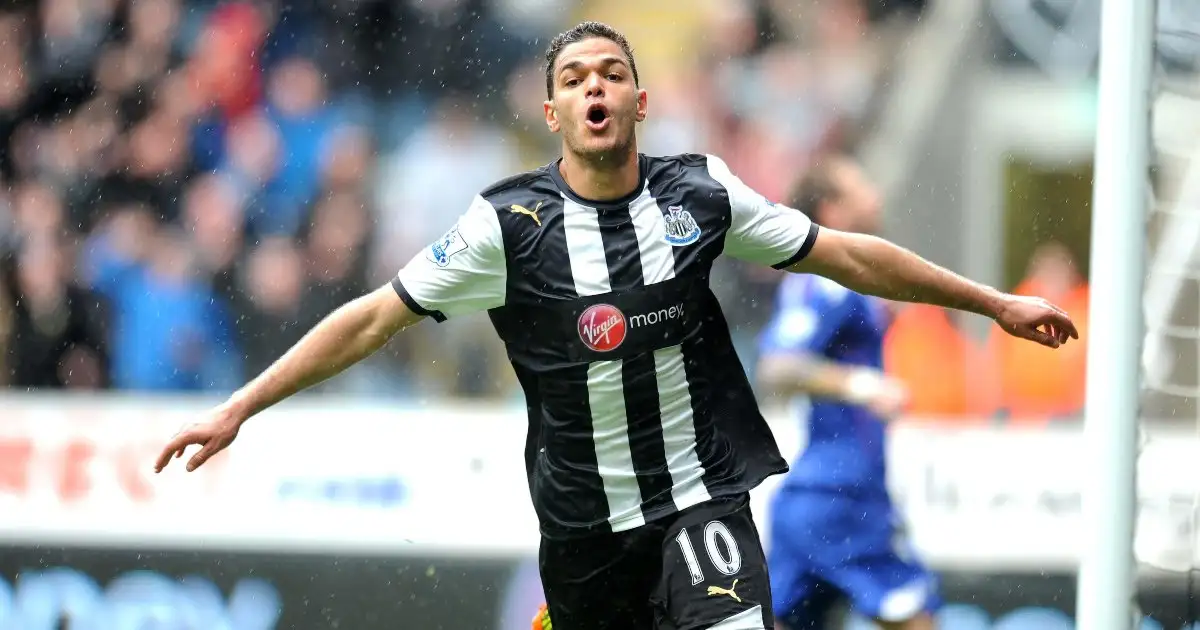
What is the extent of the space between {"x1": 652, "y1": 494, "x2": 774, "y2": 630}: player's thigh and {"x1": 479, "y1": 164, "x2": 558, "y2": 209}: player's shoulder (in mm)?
877

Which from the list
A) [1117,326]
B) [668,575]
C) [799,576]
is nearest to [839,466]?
[799,576]

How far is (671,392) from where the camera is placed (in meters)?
4.03

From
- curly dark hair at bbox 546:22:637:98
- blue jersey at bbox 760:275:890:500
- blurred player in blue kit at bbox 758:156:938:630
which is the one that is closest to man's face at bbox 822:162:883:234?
blurred player in blue kit at bbox 758:156:938:630

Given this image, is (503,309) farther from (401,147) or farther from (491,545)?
(401,147)

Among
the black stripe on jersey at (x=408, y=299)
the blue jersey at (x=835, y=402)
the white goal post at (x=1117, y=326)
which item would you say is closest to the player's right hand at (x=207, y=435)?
the black stripe on jersey at (x=408, y=299)

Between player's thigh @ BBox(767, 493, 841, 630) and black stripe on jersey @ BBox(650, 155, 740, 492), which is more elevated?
black stripe on jersey @ BBox(650, 155, 740, 492)

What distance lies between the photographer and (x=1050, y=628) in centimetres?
745

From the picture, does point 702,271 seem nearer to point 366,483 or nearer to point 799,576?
point 799,576

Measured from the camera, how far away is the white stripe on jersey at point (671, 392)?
157 inches

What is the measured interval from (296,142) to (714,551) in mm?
5210

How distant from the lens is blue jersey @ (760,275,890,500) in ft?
18.8

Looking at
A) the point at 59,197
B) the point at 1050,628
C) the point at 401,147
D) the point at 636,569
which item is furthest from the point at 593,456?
the point at 59,197

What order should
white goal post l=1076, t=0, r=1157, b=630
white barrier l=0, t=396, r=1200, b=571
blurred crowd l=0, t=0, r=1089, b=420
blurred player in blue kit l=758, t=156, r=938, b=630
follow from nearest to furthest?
1. white goal post l=1076, t=0, r=1157, b=630
2. blurred player in blue kit l=758, t=156, r=938, b=630
3. white barrier l=0, t=396, r=1200, b=571
4. blurred crowd l=0, t=0, r=1089, b=420

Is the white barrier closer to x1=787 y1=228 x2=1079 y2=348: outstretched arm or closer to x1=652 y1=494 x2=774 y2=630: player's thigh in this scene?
x1=787 y1=228 x2=1079 y2=348: outstretched arm
